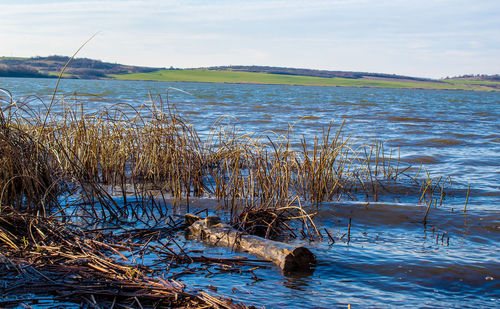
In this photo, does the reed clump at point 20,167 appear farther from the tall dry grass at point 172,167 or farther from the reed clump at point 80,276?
the reed clump at point 80,276

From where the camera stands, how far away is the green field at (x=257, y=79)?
10675cm

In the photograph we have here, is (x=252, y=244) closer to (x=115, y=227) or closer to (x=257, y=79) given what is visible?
(x=115, y=227)

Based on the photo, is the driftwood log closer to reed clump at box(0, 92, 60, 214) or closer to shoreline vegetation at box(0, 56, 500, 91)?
reed clump at box(0, 92, 60, 214)

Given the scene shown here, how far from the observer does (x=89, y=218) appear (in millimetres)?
5707

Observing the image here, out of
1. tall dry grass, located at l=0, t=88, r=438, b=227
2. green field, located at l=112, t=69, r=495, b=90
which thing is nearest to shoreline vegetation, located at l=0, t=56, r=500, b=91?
green field, located at l=112, t=69, r=495, b=90

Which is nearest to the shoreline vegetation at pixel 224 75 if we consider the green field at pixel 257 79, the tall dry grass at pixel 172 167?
the green field at pixel 257 79

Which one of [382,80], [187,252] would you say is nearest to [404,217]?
[187,252]

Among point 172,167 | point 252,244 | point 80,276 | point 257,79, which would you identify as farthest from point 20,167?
point 257,79

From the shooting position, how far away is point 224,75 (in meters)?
116

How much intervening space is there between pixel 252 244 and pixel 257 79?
11166cm

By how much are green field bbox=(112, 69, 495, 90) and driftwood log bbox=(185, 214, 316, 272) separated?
9949 cm

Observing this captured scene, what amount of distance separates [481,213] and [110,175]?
18.5ft

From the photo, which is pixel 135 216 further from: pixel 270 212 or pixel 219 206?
pixel 270 212

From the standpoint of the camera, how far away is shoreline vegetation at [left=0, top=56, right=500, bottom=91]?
309 ft
